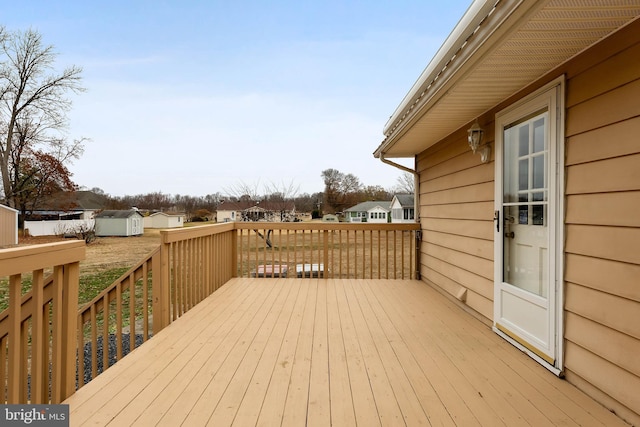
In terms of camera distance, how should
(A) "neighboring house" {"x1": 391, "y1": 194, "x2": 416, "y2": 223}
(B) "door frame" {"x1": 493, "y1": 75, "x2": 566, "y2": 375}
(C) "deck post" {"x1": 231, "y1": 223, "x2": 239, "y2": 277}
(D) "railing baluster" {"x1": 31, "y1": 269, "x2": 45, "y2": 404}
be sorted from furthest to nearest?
(A) "neighboring house" {"x1": 391, "y1": 194, "x2": 416, "y2": 223}, (C) "deck post" {"x1": 231, "y1": 223, "x2": 239, "y2": 277}, (B) "door frame" {"x1": 493, "y1": 75, "x2": 566, "y2": 375}, (D) "railing baluster" {"x1": 31, "y1": 269, "x2": 45, "y2": 404}

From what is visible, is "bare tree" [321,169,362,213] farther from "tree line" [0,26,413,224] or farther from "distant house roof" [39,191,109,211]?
"distant house roof" [39,191,109,211]

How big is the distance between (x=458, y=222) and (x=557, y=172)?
175 cm

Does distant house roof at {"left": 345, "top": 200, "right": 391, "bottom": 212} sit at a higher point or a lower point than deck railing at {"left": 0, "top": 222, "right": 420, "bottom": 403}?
higher

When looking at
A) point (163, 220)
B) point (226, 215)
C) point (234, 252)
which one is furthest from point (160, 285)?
point (163, 220)

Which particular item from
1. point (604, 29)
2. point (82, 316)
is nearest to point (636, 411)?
point (604, 29)

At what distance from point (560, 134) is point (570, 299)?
3.21 ft

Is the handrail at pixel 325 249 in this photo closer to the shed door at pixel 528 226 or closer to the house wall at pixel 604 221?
the shed door at pixel 528 226

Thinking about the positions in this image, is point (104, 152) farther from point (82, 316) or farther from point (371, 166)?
point (82, 316)

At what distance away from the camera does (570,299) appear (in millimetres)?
2041

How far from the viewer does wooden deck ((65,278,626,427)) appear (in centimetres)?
171

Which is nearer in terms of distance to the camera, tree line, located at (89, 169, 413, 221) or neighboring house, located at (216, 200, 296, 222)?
Result: neighboring house, located at (216, 200, 296, 222)

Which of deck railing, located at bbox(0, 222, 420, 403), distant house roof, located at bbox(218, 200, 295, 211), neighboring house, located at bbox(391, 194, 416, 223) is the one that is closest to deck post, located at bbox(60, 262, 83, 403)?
deck railing, located at bbox(0, 222, 420, 403)

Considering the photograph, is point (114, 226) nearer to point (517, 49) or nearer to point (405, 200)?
point (405, 200)

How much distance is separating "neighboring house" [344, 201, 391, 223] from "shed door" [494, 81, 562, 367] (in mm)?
27013
